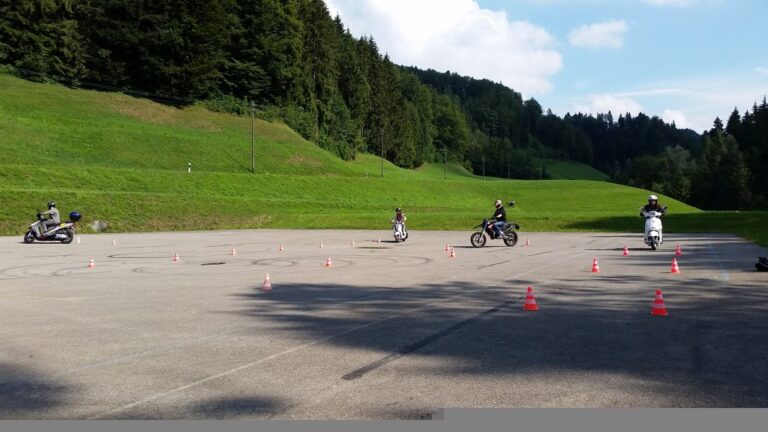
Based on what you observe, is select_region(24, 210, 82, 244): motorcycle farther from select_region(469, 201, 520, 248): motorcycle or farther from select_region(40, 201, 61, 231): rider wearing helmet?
select_region(469, 201, 520, 248): motorcycle

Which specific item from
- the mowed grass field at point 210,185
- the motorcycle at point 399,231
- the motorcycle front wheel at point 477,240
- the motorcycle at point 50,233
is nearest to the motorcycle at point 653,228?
the motorcycle front wheel at point 477,240

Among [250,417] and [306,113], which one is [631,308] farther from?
[306,113]

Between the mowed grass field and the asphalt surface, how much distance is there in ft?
69.9

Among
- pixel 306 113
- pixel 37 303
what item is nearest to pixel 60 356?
pixel 37 303

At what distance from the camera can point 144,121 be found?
3049 inches

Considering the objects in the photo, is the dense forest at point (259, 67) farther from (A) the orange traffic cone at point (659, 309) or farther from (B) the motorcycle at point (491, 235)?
(A) the orange traffic cone at point (659, 309)

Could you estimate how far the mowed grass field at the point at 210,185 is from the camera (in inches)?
1641

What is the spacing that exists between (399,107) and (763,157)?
6865 cm

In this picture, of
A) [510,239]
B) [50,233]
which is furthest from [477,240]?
[50,233]

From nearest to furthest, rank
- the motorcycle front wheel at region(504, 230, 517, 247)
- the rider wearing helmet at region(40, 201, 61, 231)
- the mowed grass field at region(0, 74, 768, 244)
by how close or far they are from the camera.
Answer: the motorcycle front wheel at region(504, 230, 517, 247) < the rider wearing helmet at region(40, 201, 61, 231) < the mowed grass field at region(0, 74, 768, 244)

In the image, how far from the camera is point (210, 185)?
57281mm

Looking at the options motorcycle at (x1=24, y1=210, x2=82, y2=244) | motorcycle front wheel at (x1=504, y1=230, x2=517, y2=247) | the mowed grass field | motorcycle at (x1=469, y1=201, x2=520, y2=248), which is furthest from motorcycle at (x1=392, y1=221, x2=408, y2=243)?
motorcycle at (x1=24, y1=210, x2=82, y2=244)

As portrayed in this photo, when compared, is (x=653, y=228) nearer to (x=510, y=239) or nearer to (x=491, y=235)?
(x=510, y=239)

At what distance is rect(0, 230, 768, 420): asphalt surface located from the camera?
208 inches
